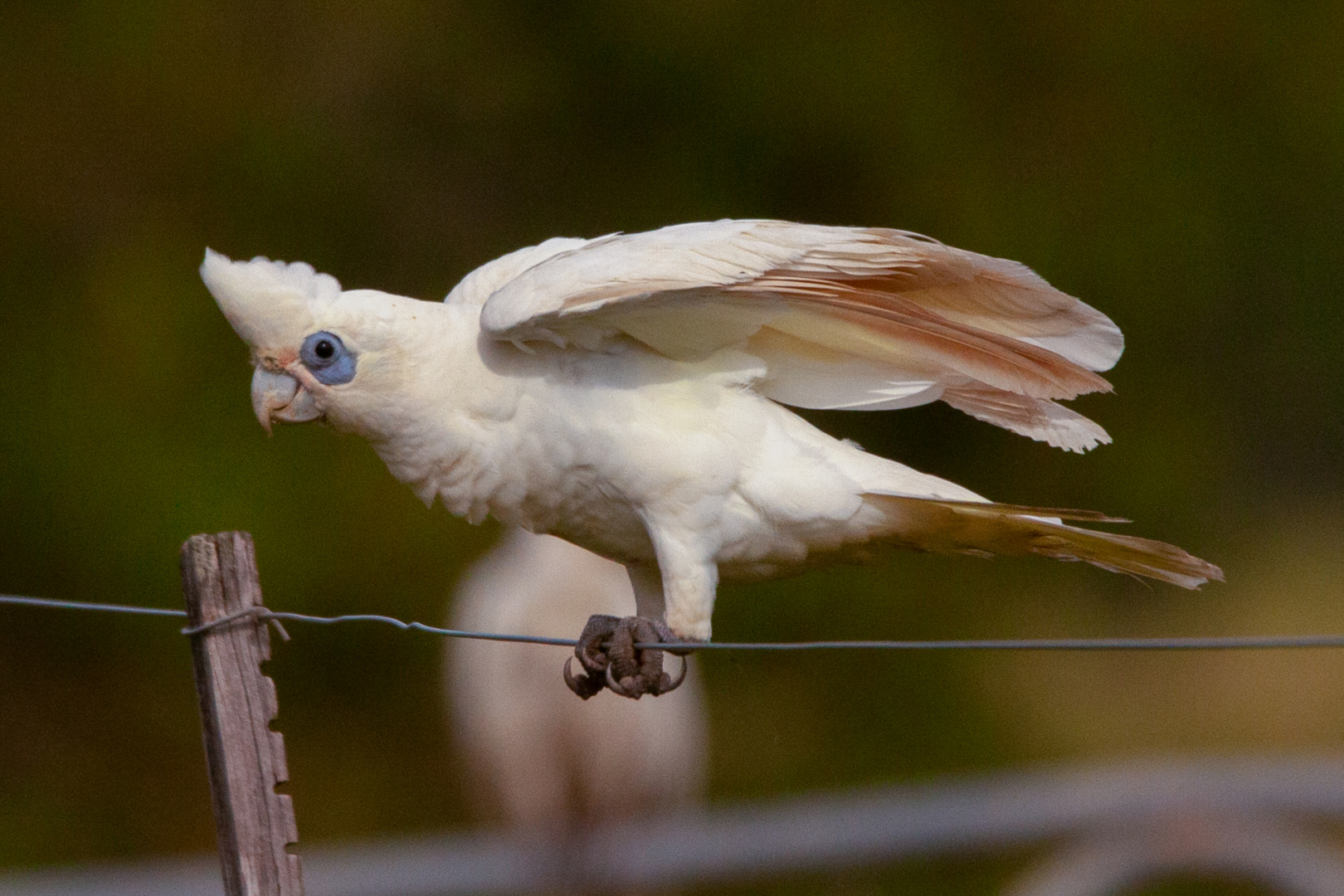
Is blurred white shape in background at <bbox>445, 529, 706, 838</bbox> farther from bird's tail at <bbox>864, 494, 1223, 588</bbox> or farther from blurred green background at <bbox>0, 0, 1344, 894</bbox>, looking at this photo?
bird's tail at <bbox>864, 494, 1223, 588</bbox>

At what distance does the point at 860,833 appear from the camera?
4.25 metres

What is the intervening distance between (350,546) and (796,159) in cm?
236

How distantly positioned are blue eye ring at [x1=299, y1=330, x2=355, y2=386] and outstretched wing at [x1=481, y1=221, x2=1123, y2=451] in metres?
0.20

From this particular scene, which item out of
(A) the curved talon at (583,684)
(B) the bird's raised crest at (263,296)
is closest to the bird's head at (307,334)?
(B) the bird's raised crest at (263,296)

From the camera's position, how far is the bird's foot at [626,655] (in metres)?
1.91

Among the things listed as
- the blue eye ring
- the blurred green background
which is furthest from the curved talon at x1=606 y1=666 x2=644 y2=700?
the blurred green background

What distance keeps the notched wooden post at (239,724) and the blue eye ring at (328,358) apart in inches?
13.8

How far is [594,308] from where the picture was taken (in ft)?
5.63

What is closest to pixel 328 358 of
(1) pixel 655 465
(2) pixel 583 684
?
(1) pixel 655 465

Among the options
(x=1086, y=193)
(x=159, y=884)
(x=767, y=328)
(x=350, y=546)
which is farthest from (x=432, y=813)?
(x=767, y=328)

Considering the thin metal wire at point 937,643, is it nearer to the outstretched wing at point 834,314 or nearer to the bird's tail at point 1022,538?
the bird's tail at point 1022,538

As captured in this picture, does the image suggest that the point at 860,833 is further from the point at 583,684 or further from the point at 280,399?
the point at 280,399

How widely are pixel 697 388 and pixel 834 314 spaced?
0.63 ft

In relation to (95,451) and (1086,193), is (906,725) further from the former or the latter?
(95,451)
